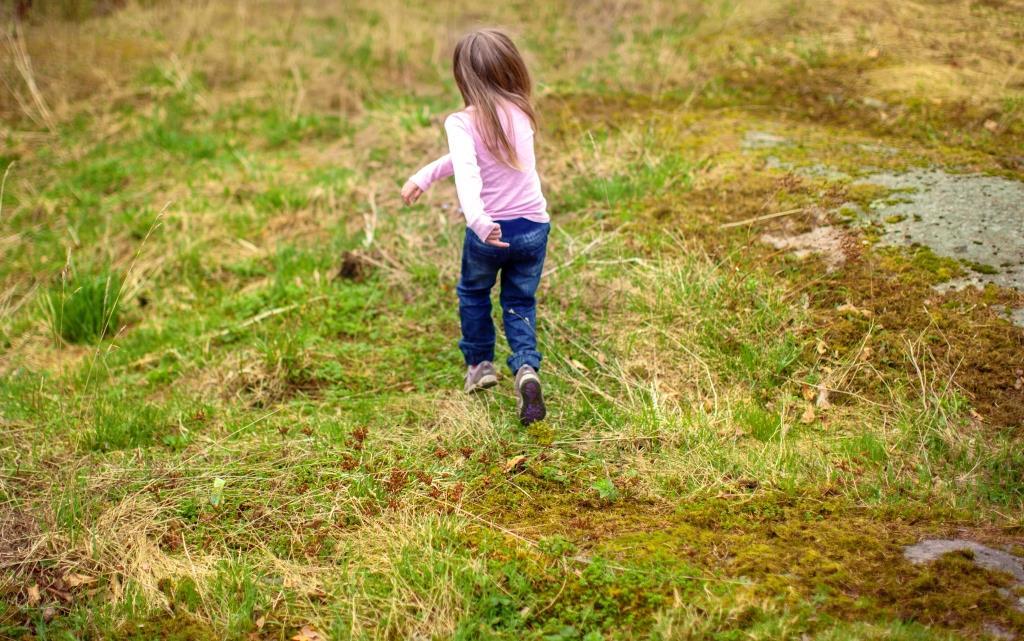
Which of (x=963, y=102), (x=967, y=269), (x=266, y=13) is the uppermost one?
(x=266, y=13)

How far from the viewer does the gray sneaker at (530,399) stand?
3812 millimetres

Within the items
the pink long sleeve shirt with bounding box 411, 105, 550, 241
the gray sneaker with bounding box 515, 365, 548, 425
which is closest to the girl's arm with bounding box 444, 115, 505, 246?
the pink long sleeve shirt with bounding box 411, 105, 550, 241

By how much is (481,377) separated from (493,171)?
1032 mm

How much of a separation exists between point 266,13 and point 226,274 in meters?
6.32

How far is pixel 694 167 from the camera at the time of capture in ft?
18.5

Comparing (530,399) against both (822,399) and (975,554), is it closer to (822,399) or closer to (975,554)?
(822,399)

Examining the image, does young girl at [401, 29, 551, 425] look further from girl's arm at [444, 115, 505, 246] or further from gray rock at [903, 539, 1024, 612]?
gray rock at [903, 539, 1024, 612]

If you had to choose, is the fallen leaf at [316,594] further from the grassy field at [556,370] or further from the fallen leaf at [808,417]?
the fallen leaf at [808,417]

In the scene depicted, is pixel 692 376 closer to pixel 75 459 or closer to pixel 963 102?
pixel 75 459

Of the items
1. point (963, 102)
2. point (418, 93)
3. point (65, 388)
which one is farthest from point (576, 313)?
point (418, 93)

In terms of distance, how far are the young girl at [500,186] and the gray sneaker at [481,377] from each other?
18cm

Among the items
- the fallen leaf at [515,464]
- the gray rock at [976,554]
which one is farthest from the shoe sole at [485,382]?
the gray rock at [976,554]

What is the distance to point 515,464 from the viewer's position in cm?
353

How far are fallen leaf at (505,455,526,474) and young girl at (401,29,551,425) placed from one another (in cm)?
30
